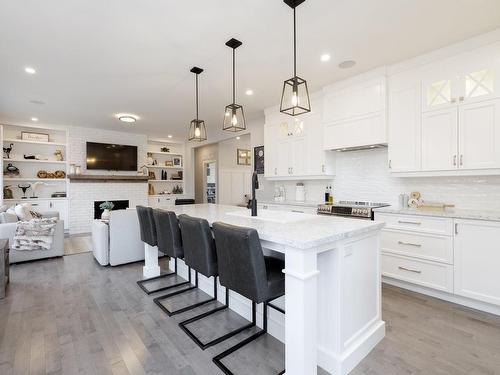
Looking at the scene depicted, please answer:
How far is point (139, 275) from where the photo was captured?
351 cm

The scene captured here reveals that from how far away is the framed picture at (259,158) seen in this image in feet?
18.3

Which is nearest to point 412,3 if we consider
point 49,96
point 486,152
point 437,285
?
point 486,152

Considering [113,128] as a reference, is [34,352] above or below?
below

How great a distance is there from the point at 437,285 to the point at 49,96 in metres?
5.98

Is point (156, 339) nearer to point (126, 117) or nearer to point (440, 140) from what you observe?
point (440, 140)

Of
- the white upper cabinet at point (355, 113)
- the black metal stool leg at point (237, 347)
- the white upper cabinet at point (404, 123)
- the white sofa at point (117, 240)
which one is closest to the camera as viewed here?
the black metal stool leg at point (237, 347)

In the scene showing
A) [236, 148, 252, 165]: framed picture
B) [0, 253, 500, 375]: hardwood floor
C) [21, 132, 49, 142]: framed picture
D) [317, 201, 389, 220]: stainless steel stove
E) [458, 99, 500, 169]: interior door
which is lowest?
[0, 253, 500, 375]: hardwood floor

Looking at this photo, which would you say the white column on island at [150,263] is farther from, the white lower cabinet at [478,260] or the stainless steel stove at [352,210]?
the white lower cabinet at [478,260]

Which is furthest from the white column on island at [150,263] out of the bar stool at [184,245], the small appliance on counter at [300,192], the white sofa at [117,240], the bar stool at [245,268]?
the small appliance on counter at [300,192]

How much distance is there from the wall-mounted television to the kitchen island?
20.6 feet

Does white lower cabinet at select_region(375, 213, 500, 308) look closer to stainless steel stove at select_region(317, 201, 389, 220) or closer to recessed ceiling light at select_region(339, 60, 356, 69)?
stainless steel stove at select_region(317, 201, 389, 220)

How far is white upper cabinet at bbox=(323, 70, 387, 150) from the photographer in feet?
11.0

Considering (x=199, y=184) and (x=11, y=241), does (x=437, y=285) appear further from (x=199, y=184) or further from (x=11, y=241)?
(x=199, y=184)

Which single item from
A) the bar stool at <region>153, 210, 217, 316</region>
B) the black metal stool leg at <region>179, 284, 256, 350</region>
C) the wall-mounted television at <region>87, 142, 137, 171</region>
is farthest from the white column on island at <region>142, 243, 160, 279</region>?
the wall-mounted television at <region>87, 142, 137, 171</region>
